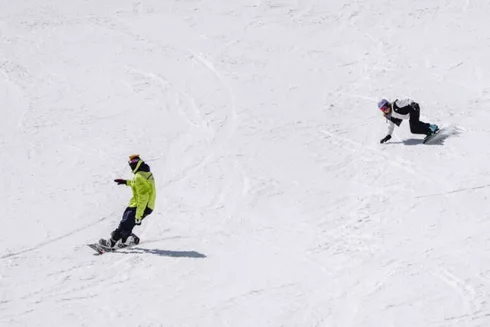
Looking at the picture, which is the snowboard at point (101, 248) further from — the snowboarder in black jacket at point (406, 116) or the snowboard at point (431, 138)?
the snowboard at point (431, 138)

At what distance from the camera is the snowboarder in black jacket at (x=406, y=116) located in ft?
49.4

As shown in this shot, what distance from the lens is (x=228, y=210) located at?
43.4 ft

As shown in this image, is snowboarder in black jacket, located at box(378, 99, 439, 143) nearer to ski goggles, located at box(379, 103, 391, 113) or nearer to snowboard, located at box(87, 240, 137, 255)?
ski goggles, located at box(379, 103, 391, 113)

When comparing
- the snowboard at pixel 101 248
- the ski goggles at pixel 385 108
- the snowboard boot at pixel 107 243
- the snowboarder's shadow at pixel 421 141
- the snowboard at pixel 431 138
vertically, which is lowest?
the snowboard at pixel 101 248

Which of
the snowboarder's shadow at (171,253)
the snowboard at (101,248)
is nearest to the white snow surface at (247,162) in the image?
the snowboarder's shadow at (171,253)

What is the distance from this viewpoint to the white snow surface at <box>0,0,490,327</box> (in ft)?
34.4

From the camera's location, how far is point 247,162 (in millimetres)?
15070

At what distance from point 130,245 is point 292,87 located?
7.59 metres

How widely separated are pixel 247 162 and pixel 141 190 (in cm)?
366

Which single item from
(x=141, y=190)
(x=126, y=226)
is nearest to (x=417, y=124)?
(x=141, y=190)

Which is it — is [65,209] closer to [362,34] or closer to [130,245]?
[130,245]

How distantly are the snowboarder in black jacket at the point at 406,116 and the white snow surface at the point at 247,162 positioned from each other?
0.31 metres

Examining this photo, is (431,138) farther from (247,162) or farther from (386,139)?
(247,162)

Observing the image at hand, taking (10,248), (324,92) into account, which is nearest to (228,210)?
(10,248)
